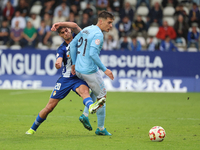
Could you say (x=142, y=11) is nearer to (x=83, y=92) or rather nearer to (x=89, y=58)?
(x=89, y=58)

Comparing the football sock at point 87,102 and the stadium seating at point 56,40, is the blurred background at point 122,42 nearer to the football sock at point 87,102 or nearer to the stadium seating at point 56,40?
the stadium seating at point 56,40

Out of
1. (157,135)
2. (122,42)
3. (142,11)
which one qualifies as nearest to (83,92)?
(157,135)

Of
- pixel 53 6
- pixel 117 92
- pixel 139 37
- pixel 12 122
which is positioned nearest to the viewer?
pixel 12 122

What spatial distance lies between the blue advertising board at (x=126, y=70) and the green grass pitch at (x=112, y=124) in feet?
6.91

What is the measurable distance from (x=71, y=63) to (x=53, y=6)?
15.5 meters

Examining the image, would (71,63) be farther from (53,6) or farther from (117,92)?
(53,6)

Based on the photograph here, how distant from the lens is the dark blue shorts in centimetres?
695

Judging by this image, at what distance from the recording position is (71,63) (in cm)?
719

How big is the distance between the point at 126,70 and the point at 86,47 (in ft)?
35.6

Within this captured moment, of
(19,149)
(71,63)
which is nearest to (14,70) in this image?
(71,63)

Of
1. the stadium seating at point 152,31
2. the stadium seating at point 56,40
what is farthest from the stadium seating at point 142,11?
the stadium seating at point 56,40

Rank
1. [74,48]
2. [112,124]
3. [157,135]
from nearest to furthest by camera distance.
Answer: [157,135] < [74,48] < [112,124]

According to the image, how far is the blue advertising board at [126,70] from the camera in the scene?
17.1 m

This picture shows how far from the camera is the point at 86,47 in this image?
22.3 feet
